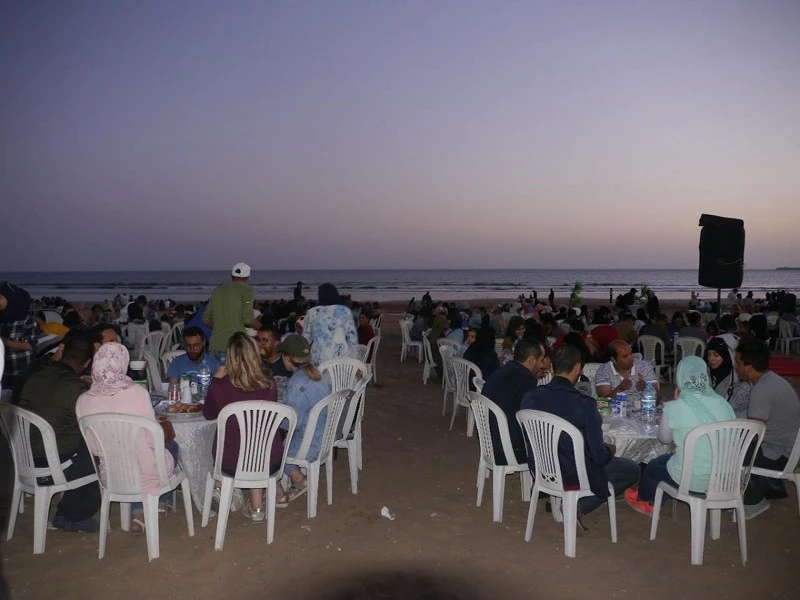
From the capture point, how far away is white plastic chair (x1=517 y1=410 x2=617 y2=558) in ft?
11.6

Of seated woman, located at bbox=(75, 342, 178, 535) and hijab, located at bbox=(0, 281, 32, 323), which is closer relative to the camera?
seated woman, located at bbox=(75, 342, 178, 535)

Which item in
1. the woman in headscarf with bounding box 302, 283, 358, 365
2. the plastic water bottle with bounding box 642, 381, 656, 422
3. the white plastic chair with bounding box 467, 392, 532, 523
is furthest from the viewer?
the woman in headscarf with bounding box 302, 283, 358, 365

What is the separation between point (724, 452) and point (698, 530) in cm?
50

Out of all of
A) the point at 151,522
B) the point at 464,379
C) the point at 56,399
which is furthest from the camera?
the point at 464,379

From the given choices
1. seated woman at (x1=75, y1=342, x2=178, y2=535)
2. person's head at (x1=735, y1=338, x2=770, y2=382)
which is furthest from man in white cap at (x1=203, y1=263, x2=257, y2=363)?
person's head at (x1=735, y1=338, x2=770, y2=382)

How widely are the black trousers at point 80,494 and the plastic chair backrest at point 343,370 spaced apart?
7.01 feet

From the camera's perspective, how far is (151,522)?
351 cm

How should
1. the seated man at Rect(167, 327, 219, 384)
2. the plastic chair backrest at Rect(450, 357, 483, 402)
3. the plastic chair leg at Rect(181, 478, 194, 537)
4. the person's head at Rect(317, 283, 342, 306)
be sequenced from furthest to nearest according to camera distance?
the plastic chair backrest at Rect(450, 357, 483, 402) < the person's head at Rect(317, 283, 342, 306) < the seated man at Rect(167, 327, 219, 384) < the plastic chair leg at Rect(181, 478, 194, 537)

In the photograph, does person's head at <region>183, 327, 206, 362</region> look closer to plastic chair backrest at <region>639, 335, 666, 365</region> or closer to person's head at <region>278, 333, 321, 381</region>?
person's head at <region>278, 333, 321, 381</region>

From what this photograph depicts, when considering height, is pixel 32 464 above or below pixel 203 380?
below

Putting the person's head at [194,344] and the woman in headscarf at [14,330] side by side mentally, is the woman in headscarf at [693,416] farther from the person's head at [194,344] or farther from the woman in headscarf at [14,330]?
the woman in headscarf at [14,330]

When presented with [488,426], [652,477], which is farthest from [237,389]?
[652,477]

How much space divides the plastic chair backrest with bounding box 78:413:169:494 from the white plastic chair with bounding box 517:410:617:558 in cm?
215

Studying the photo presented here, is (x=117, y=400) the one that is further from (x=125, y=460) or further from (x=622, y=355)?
(x=622, y=355)
